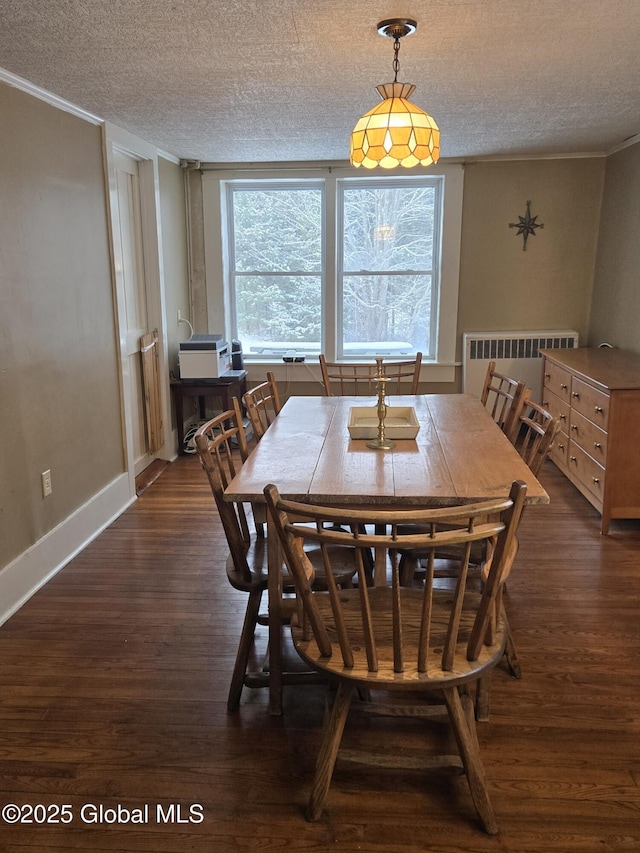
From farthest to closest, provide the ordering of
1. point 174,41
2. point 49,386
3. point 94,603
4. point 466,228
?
point 466,228
point 49,386
point 94,603
point 174,41

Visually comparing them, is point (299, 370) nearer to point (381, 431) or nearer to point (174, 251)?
point (174, 251)

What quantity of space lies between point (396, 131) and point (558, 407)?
2.57 meters

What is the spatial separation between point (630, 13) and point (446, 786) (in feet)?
7.98

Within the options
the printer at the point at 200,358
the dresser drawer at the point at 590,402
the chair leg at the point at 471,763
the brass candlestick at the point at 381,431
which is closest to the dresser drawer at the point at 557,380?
the dresser drawer at the point at 590,402

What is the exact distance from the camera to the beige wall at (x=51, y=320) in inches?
103

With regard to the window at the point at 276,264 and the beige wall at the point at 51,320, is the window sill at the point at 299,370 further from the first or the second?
the beige wall at the point at 51,320

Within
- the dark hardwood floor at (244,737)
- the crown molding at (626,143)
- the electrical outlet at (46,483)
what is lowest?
the dark hardwood floor at (244,737)

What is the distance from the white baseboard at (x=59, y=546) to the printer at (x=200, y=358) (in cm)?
112

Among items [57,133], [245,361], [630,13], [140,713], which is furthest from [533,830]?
[245,361]

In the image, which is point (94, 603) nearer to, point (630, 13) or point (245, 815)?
point (245, 815)

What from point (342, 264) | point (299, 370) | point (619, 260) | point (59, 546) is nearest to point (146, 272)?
A: point (299, 370)

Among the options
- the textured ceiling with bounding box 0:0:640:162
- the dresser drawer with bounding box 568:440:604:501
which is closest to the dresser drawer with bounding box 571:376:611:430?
the dresser drawer with bounding box 568:440:604:501

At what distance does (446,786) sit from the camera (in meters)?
1.71

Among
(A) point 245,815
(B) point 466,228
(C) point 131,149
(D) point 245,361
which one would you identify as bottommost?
(A) point 245,815
